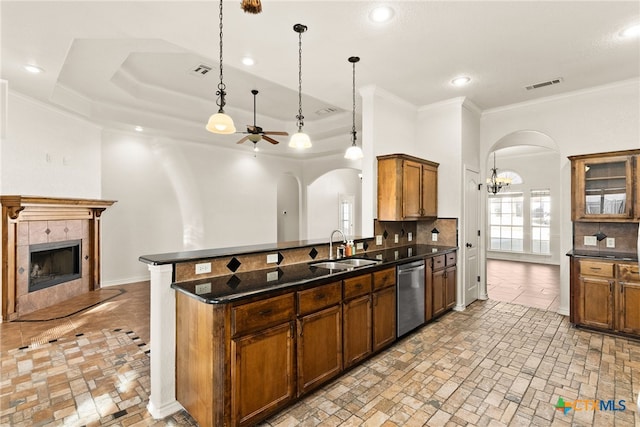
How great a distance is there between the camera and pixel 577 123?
450 centimetres

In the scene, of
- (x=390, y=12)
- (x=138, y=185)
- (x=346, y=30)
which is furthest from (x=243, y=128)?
(x=390, y=12)

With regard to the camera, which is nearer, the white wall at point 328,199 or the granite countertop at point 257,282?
the granite countertop at point 257,282

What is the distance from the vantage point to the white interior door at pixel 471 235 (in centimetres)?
494

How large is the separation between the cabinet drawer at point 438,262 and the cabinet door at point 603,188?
5.64 feet

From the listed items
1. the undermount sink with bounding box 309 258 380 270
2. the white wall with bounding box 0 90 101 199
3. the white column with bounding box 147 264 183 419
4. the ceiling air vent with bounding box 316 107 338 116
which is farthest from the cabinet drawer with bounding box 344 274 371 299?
the white wall with bounding box 0 90 101 199

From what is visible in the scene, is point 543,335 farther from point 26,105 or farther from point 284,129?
point 26,105

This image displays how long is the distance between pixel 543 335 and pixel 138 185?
276 inches

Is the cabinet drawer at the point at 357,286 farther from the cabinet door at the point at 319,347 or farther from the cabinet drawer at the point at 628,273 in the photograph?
the cabinet drawer at the point at 628,273

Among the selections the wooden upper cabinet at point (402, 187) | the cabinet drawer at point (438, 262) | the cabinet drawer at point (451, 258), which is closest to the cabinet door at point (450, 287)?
the cabinet drawer at point (451, 258)

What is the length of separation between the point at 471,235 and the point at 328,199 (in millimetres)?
5760

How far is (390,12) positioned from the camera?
2.71m

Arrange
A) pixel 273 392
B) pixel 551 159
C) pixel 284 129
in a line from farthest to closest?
pixel 551 159, pixel 284 129, pixel 273 392

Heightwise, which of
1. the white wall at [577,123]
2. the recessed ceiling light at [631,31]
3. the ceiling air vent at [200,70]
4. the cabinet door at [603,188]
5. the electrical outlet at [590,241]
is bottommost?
the electrical outlet at [590,241]

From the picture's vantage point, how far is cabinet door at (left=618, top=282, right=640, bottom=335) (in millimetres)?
3586
